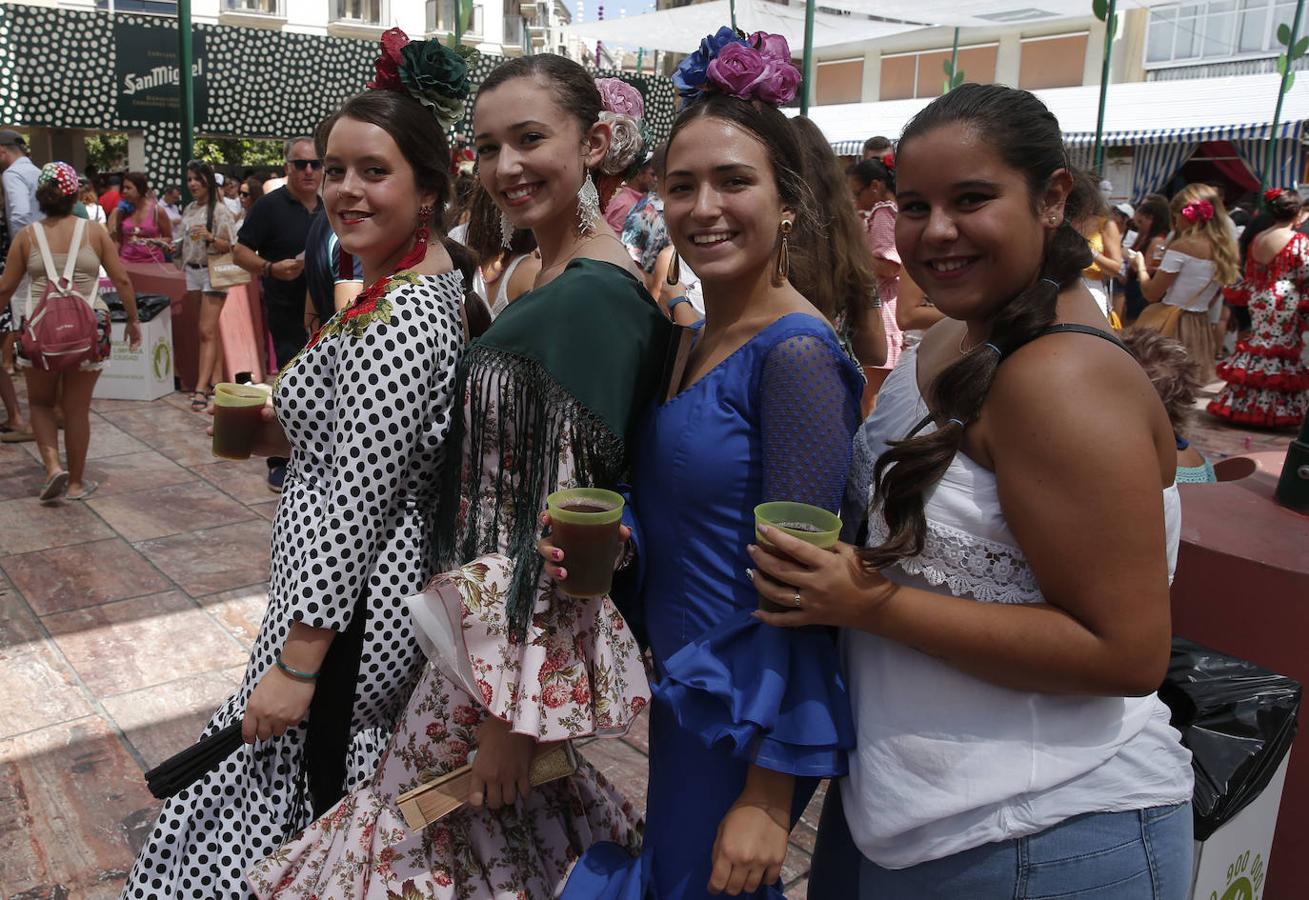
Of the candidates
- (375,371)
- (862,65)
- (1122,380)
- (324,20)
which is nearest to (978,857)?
(1122,380)

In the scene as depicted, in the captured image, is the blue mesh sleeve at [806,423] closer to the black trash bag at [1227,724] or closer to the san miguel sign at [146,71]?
the black trash bag at [1227,724]

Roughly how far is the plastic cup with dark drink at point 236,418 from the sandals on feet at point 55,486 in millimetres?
4204

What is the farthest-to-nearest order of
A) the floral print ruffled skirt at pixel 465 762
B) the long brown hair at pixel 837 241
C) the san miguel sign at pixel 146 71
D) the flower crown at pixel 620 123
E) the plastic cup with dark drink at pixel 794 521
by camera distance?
1. the san miguel sign at pixel 146 71
2. the long brown hair at pixel 837 241
3. the flower crown at pixel 620 123
4. the floral print ruffled skirt at pixel 465 762
5. the plastic cup with dark drink at pixel 794 521

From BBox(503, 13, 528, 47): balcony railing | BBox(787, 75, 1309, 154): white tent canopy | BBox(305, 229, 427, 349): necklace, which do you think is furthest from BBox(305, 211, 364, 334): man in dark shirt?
BBox(503, 13, 528, 47): balcony railing

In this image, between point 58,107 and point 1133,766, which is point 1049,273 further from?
point 58,107

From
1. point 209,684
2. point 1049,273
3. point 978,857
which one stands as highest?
point 1049,273

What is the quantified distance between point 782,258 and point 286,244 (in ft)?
18.7

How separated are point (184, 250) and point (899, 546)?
9.23m

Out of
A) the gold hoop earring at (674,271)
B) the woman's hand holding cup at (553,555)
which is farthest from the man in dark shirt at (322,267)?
the woman's hand holding cup at (553,555)

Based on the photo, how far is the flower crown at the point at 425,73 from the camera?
81.4 inches

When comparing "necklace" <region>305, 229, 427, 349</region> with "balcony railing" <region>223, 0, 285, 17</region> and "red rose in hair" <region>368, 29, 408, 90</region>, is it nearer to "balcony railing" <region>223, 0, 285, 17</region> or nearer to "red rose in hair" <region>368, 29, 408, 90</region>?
"red rose in hair" <region>368, 29, 408, 90</region>

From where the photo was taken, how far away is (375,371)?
181cm

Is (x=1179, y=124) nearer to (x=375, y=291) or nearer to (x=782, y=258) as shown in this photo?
(x=782, y=258)

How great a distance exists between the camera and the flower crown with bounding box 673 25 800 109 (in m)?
1.70
